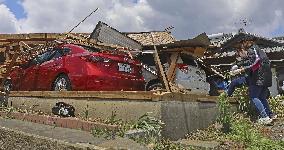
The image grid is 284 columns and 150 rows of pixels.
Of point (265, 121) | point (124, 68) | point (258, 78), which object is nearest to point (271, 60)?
point (258, 78)

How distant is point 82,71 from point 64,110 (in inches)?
50.5

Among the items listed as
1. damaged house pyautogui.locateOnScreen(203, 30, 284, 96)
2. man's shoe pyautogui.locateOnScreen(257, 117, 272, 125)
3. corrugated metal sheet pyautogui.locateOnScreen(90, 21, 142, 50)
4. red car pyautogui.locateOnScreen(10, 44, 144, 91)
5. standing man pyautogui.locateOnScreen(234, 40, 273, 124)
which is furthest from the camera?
damaged house pyautogui.locateOnScreen(203, 30, 284, 96)

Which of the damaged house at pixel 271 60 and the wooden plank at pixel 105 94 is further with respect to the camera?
the damaged house at pixel 271 60

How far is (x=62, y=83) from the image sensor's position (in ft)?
29.1

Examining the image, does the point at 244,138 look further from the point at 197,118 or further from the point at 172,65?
the point at 172,65

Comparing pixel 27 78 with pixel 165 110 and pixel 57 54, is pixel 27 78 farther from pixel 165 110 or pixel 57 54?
pixel 165 110

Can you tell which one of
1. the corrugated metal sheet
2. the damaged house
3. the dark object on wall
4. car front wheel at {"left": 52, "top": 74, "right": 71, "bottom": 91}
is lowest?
the dark object on wall

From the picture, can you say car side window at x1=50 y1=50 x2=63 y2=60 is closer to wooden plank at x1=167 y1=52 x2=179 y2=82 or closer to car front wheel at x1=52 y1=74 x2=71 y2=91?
car front wheel at x1=52 y1=74 x2=71 y2=91

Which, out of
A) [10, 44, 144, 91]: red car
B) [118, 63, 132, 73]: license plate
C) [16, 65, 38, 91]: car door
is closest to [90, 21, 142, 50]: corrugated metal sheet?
[16, 65, 38, 91]: car door

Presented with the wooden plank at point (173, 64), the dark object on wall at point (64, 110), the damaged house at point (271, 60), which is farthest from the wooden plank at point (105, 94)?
the damaged house at point (271, 60)

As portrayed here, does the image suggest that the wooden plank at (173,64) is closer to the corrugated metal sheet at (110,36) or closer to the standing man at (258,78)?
the standing man at (258,78)

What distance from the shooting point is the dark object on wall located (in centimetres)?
725

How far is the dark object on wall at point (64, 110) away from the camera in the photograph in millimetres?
7246

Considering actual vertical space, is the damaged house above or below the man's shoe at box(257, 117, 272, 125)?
above
